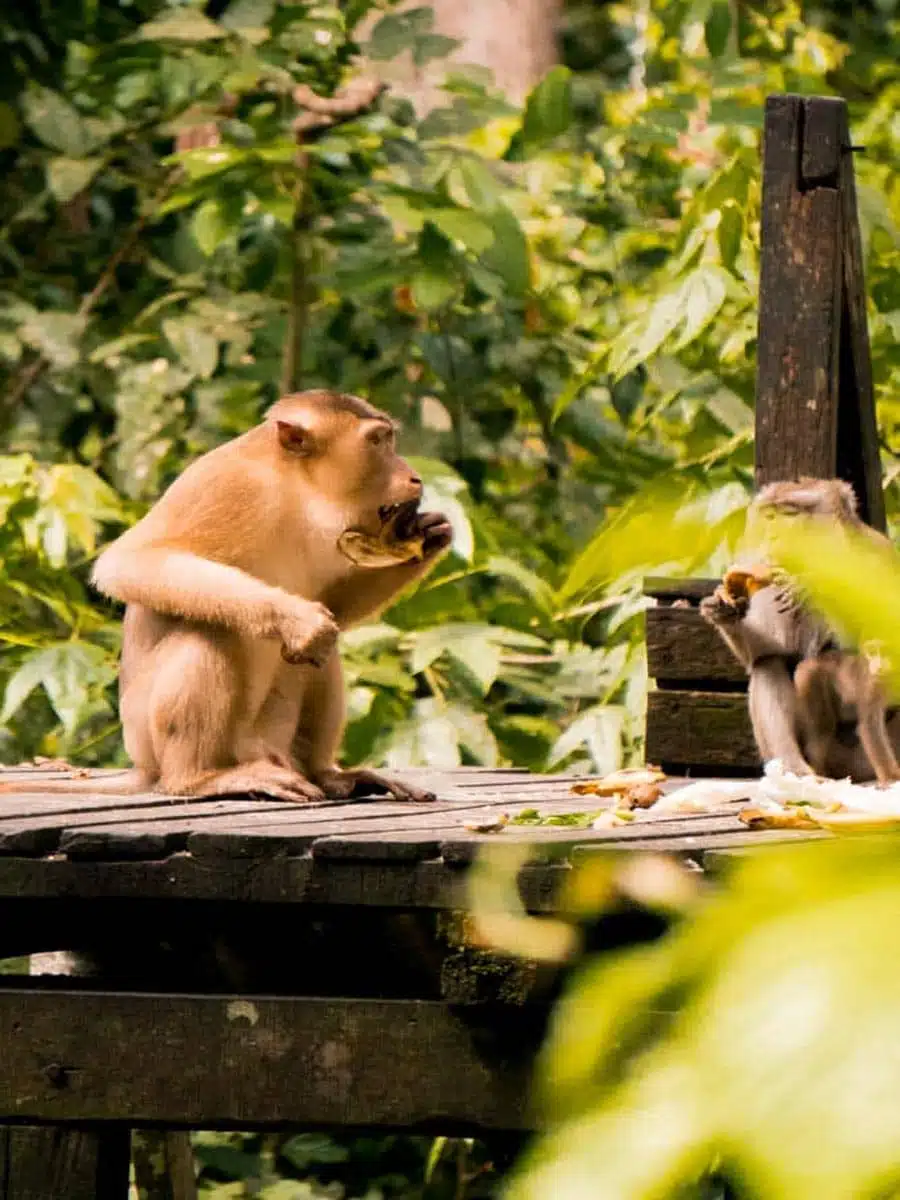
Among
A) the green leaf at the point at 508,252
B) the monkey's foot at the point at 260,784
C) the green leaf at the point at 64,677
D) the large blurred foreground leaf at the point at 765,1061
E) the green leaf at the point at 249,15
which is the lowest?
the green leaf at the point at 64,677

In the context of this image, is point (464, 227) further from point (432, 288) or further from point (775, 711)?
point (775, 711)

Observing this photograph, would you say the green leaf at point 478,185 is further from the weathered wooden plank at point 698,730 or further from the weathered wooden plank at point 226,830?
the weathered wooden plank at point 226,830

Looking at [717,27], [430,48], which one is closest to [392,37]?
[430,48]

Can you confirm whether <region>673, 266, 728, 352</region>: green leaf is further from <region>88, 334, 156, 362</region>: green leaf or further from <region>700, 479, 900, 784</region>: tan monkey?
<region>88, 334, 156, 362</region>: green leaf

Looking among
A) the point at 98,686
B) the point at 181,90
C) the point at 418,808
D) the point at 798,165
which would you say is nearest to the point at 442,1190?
the point at 98,686

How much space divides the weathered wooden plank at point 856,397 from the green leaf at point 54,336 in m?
3.65

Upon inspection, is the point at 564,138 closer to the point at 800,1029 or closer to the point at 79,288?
the point at 79,288

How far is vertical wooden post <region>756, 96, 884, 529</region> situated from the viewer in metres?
5.16

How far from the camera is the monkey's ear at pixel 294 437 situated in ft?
15.2

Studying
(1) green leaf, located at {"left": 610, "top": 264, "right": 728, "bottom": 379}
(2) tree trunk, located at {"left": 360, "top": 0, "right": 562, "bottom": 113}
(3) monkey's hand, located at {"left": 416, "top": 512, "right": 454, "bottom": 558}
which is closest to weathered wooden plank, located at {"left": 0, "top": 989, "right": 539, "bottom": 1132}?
(3) monkey's hand, located at {"left": 416, "top": 512, "right": 454, "bottom": 558}

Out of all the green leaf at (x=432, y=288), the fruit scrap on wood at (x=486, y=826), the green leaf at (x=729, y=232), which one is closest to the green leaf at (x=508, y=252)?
the green leaf at (x=432, y=288)

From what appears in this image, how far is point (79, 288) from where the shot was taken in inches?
367

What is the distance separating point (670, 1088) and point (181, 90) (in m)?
6.99

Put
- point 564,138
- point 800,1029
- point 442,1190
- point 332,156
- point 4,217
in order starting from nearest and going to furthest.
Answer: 1. point 800,1029
2. point 442,1190
3. point 332,156
4. point 4,217
5. point 564,138
